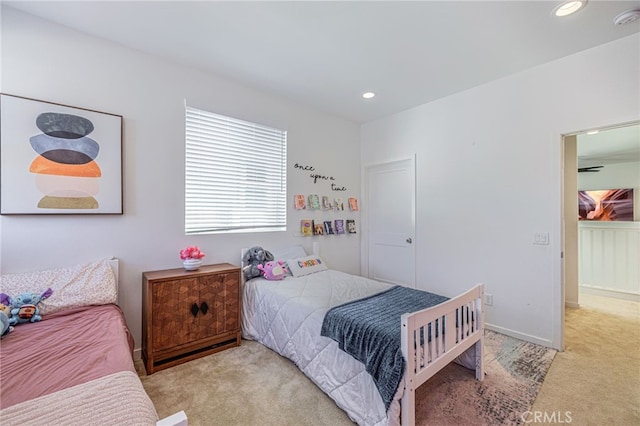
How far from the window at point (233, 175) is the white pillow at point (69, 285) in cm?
79

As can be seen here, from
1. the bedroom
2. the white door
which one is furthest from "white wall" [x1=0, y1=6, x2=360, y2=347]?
the white door

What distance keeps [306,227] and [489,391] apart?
2397mm

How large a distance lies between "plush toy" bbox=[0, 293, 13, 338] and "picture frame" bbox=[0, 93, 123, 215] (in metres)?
0.65

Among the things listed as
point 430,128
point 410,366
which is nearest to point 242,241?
point 410,366

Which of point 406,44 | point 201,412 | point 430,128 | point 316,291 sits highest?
point 406,44

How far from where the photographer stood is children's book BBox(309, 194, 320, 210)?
3.62m

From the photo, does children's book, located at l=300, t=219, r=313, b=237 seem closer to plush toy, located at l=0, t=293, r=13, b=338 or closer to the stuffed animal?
the stuffed animal

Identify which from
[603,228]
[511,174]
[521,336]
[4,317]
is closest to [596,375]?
[521,336]

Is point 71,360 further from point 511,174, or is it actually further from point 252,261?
point 511,174

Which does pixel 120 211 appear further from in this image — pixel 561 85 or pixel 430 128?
pixel 561 85

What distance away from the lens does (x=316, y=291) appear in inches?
94.9

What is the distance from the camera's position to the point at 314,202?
3.64m

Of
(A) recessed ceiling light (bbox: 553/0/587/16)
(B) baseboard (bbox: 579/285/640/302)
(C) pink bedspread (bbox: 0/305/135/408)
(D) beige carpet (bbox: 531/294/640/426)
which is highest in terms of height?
(A) recessed ceiling light (bbox: 553/0/587/16)

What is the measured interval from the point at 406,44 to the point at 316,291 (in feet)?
7.40
